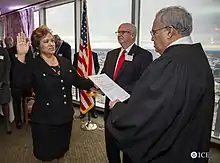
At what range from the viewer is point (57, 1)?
19.8ft

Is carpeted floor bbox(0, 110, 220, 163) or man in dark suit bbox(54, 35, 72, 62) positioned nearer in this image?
carpeted floor bbox(0, 110, 220, 163)

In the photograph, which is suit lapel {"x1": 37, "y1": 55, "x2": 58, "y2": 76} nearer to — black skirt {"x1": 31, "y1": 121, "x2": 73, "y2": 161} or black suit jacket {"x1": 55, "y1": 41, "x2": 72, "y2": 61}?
black skirt {"x1": 31, "y1": 121, "x2": 73, "y2": 161}

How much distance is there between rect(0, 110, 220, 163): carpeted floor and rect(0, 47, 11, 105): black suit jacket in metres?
0.61

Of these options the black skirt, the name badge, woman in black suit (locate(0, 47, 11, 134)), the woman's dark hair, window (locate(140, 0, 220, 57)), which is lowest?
the black skirt

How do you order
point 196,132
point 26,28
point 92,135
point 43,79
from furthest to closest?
→ point 26,28 < point 92,135 < point 43,79 < point 196,132

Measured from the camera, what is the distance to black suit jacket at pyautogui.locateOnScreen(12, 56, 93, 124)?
1.91 metres

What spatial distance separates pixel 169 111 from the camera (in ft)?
3.48

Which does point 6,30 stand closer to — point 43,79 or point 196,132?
point 43,79

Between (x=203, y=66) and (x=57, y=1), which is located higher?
(x=57, y=1)

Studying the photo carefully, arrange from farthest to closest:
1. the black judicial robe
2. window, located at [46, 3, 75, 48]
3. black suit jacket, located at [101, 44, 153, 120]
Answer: window, located at [46, 3, 75, 48] < black suit jacket, located at [101, 44, 153, 120] < the black judicial robe

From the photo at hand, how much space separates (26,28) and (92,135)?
498 cm

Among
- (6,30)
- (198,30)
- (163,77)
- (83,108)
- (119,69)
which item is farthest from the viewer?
(6,30)

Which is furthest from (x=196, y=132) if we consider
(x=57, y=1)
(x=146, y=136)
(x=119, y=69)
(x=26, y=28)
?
(x=26, y=28)

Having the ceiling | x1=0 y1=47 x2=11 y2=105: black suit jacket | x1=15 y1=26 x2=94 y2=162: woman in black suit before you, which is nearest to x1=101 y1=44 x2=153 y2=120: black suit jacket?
x1=15 y1=26 x2=94 y2=162: woman in black suit
